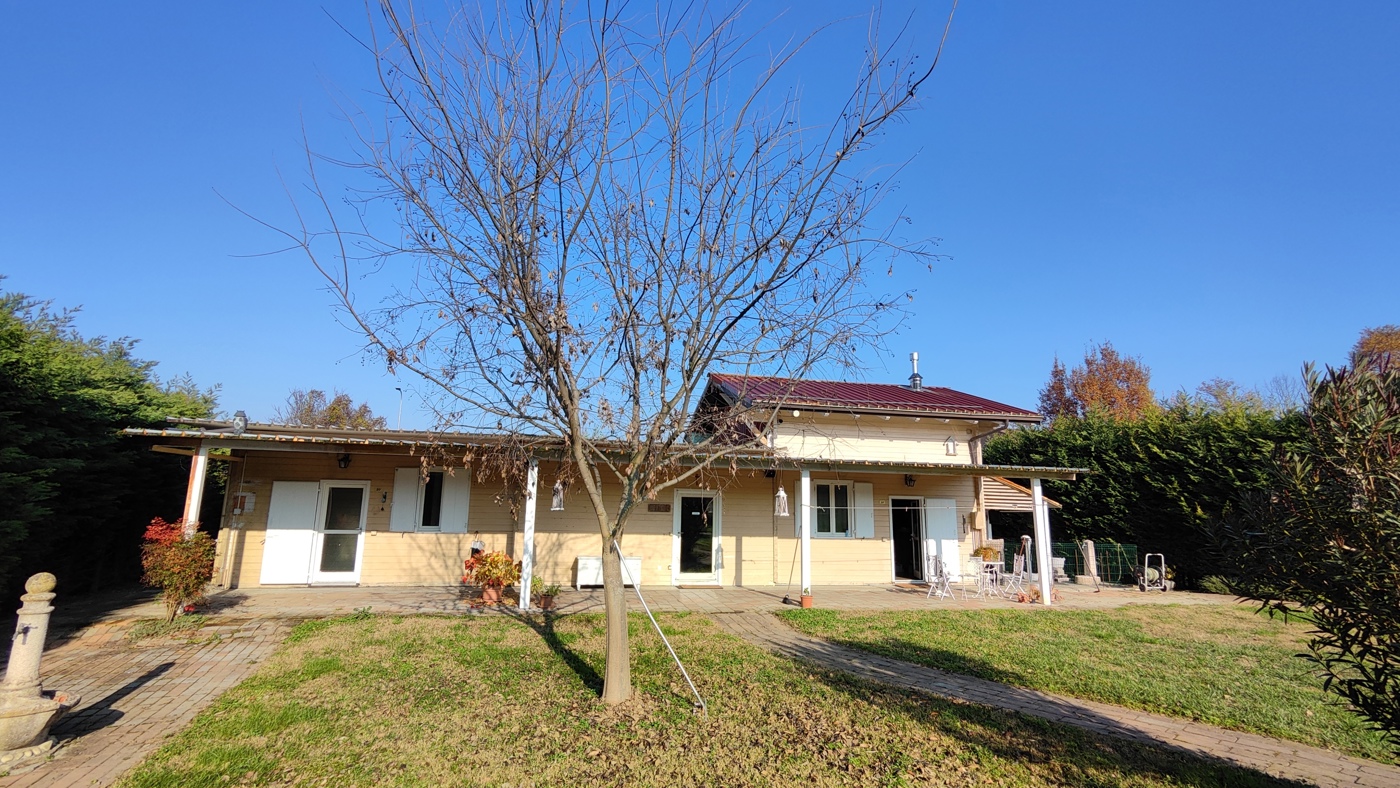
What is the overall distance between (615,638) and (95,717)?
4.16 m

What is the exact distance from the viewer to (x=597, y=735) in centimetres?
476

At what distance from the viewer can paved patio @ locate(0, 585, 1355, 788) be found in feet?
15.0

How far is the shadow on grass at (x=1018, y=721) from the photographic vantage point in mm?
4328

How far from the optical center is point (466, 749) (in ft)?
14.8

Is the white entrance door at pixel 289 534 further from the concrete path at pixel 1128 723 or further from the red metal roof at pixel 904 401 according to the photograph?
the concrete path at pixel 1128 723

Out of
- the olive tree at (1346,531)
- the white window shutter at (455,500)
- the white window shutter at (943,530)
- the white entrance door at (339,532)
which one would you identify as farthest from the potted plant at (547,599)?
the white window shutter at (943,530)

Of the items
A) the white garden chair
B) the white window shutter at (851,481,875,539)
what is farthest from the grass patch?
the white window shutter at (851,481,875,539)

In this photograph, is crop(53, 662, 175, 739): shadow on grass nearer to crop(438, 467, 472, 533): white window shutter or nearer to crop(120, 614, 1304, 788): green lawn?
crop(120, 614, 1304, 788): green lawn

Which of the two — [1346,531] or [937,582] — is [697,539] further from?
[1346,531]

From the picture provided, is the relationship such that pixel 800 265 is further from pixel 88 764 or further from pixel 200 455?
pixel 200 455

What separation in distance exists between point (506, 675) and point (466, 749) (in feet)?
5.99

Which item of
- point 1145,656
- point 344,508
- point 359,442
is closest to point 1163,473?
point 1145,656

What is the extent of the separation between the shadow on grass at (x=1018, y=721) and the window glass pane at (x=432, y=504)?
7643mm

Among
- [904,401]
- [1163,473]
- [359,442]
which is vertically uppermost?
[904,401]
